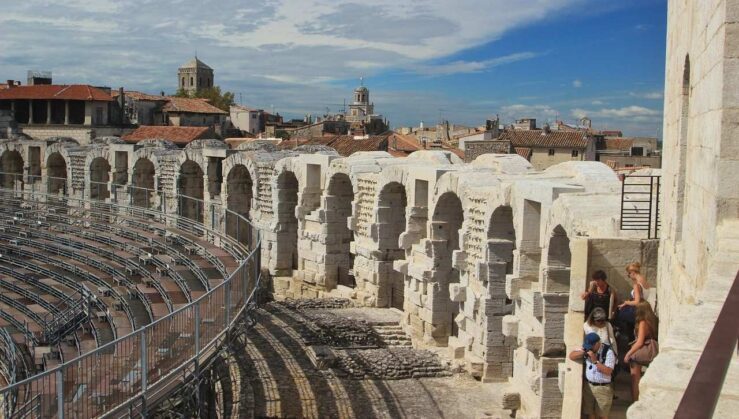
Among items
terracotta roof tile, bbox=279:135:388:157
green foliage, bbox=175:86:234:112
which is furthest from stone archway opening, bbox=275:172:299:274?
green foliage, bbox=175:86:234:112

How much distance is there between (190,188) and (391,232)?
10321 millimetres

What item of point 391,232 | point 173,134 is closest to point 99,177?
point 173,134

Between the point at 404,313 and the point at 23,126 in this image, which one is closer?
the point at 404,313

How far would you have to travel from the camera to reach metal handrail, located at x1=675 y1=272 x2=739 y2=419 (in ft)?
6.47

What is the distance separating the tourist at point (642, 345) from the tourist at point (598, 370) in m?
0.22

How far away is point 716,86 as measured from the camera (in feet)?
16.7

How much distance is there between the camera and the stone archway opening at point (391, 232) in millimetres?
19031

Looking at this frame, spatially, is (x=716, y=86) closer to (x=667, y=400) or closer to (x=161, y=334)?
(x=667, y=400)

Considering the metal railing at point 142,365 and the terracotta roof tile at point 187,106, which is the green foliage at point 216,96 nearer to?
the terracotta roof tile at point 187,106

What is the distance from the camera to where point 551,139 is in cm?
3922

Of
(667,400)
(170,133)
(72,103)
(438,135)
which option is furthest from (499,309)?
(438,135)

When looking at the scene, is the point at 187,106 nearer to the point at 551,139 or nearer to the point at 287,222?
the point at 551,139

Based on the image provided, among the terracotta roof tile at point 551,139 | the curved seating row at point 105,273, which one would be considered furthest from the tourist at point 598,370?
the terracotta roof tile at point 551,139

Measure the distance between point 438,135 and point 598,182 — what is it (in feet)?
157
